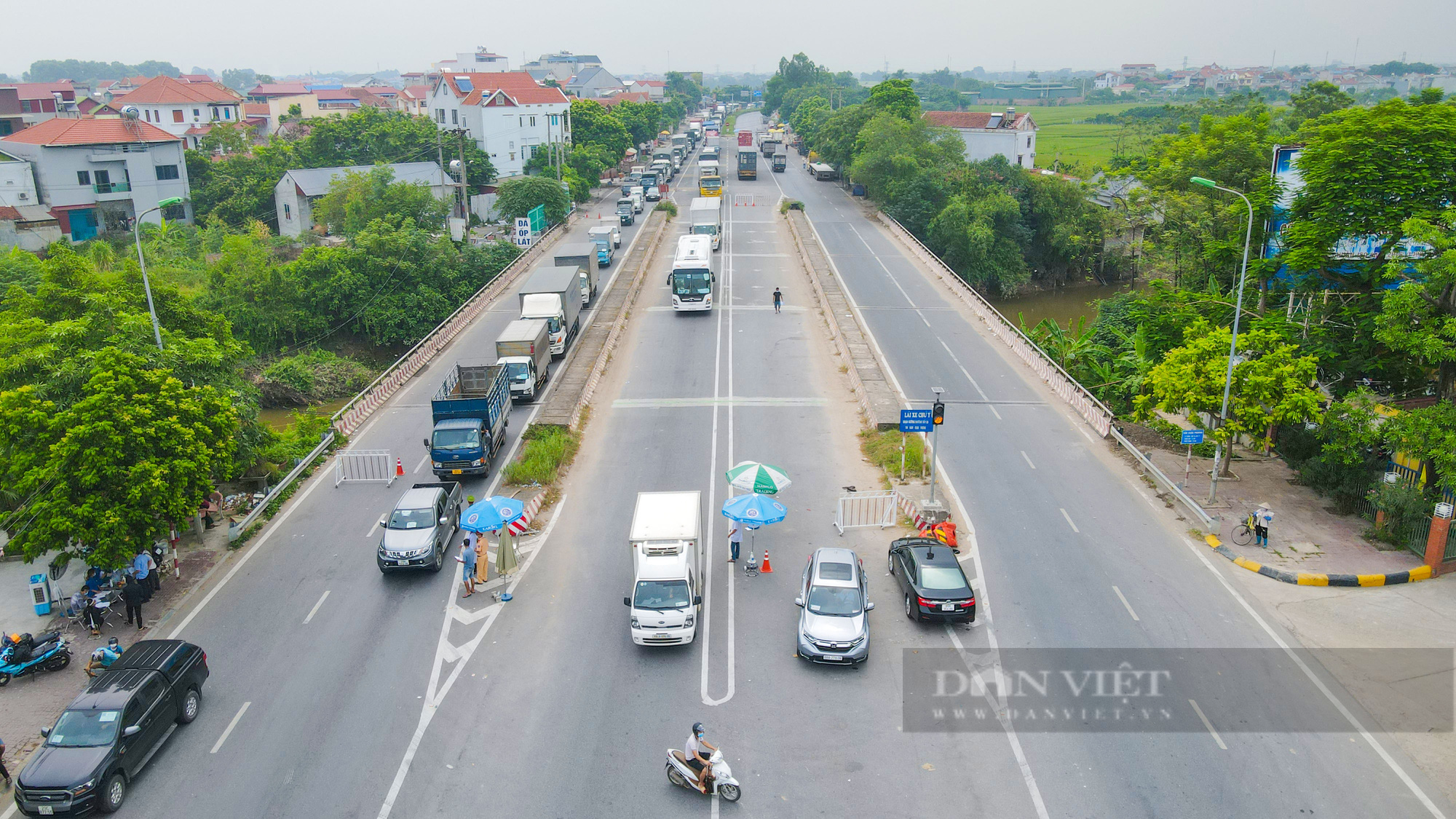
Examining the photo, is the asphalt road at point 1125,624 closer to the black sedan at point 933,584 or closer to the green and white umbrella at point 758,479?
the black sedan at point 933,584

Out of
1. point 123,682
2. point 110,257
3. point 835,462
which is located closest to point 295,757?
point 123,682

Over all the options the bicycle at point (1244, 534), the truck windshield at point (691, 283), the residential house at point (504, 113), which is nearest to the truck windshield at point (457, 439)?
the bicycle at point (1244, 534)

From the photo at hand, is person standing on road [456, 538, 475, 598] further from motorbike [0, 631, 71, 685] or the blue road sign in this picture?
the blue road sign

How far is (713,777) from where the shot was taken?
45.8 ft

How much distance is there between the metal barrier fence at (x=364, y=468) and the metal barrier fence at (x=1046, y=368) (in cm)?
2216

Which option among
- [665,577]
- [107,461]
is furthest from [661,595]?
[107,461]

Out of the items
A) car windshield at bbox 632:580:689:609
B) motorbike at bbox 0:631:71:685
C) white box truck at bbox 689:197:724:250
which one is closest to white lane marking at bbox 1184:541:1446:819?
car windshield at bbox 632:580:689:609

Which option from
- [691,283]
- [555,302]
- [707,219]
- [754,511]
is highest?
[707,219]

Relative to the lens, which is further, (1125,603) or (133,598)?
(1125,603)

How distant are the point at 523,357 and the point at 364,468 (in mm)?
7913

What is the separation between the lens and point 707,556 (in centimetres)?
2188

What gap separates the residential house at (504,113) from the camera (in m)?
90.4

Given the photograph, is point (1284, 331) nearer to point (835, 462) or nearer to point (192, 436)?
point (835, 462)

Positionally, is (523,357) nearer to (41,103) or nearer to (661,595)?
(661,595)
